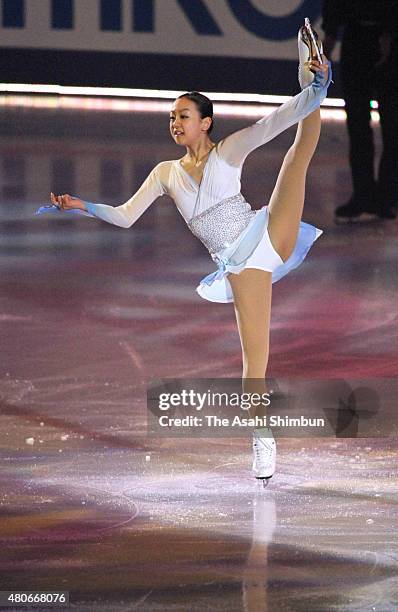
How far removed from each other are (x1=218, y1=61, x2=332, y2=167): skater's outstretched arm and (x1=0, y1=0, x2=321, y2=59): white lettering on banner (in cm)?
1049

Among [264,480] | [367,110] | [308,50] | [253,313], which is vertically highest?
[367,110]

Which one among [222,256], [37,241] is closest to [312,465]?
[222,256]

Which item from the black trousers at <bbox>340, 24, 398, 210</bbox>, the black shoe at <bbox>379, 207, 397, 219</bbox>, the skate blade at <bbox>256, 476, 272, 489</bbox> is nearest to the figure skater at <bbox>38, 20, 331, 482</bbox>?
the skate blade at <bbox>256, 476, 272, 489</bbox>

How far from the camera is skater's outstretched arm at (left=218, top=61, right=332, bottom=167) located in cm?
351

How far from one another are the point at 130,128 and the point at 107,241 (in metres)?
4.32

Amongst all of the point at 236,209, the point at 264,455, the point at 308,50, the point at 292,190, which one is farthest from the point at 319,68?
the point at 264,455

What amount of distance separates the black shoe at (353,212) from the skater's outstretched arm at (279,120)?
495 cm

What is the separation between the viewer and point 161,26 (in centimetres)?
1416

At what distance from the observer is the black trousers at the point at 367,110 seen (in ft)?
26.6

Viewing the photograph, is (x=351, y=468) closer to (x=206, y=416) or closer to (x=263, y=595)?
(x=206, y=416)

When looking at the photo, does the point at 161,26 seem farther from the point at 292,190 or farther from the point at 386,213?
the point at 292,190

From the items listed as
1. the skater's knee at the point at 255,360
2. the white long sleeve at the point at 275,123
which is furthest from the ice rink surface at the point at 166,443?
the white long sleeve at the point at 275,123

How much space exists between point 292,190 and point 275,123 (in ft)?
0.74

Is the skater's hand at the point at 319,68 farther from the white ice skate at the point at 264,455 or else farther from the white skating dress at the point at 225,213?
the white ice skate at the point at 264,455
